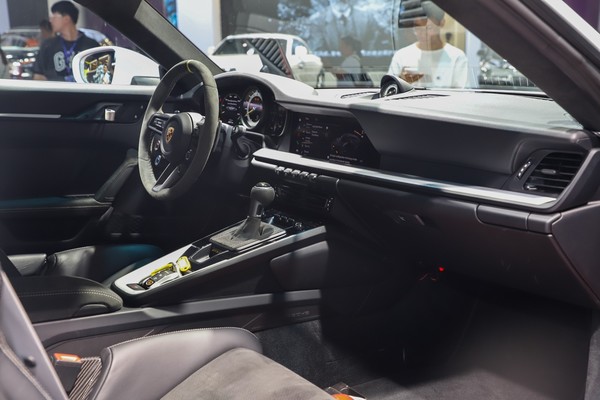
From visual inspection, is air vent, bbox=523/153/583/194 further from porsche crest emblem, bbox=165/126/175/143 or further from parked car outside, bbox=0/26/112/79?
parked car outside, bbox=0/26/112/79

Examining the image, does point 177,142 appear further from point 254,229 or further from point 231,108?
point 231,108

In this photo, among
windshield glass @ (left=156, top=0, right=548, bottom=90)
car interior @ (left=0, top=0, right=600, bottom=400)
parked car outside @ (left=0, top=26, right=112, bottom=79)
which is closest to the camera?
car interior @ (left=0, top=0, right=600, bottom=400)

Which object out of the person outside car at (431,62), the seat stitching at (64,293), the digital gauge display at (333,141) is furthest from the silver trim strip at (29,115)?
the person outside car at (431,62)

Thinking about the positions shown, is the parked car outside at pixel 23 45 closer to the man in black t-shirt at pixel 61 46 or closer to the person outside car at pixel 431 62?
the man in black t-shirt at pixel 61 46

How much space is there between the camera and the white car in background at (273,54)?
160 inches

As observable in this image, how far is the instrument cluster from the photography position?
266 centimetres

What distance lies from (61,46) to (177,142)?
2542mm

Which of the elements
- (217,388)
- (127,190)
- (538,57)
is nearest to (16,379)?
(217,388)

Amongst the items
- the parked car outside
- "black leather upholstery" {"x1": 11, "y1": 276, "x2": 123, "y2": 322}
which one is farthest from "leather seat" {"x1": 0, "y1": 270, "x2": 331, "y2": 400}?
the parked car outside

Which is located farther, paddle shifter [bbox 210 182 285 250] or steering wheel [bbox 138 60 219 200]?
paddle shifter [bbox 210 182 285 250]

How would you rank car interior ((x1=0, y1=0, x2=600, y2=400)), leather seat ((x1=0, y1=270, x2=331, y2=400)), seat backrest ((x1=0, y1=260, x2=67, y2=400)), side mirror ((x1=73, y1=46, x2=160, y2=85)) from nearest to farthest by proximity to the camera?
seat backrest ((x1=0, y1=260, x2=67, y2=400))
leather seat ((x1=0, y1=270, x2=331, y2=400))
car interior ((x1=0, y1=0, x2=600, y2=400))
side mirror ((x1=73, y1=46, x2=160, y2=85))

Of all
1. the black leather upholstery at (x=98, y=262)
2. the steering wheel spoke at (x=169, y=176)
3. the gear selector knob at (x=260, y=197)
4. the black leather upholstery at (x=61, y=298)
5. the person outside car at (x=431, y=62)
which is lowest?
the black leather upholstery at (x=98, y=262)

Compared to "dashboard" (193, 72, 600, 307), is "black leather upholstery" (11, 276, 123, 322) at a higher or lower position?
lower

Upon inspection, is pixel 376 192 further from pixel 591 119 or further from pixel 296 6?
pixel 296 6
